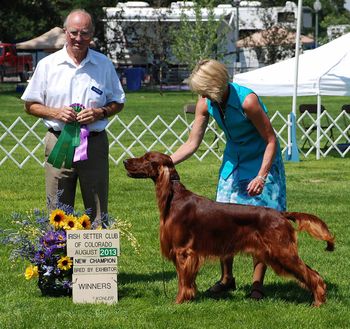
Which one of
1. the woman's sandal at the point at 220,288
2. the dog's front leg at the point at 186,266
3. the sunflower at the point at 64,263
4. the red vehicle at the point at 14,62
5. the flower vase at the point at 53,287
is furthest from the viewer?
the red vehicle at the point at 14,62

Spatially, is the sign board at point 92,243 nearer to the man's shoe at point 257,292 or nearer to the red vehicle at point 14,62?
the man's shoe at point 257,292

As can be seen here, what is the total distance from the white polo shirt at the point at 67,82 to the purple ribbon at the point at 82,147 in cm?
5

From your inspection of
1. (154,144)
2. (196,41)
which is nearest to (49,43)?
(196,41)

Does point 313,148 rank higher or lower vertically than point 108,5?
lower

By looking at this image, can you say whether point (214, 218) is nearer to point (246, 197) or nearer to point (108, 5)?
point (246, 197)

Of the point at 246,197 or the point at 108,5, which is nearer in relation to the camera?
the point at 246,197

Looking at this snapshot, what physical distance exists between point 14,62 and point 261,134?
42.1m

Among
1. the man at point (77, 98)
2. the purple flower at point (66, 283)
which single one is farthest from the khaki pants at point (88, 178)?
the purple flower at point (66, 283)

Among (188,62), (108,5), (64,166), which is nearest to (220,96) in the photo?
Result: (64,166)

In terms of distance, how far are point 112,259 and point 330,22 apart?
266ft

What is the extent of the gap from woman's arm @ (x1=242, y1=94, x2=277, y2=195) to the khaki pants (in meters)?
1.09

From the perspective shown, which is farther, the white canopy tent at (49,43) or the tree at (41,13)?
the tree at (41,13)

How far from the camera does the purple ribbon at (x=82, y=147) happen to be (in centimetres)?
616

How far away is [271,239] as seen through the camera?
5691 millimetres
